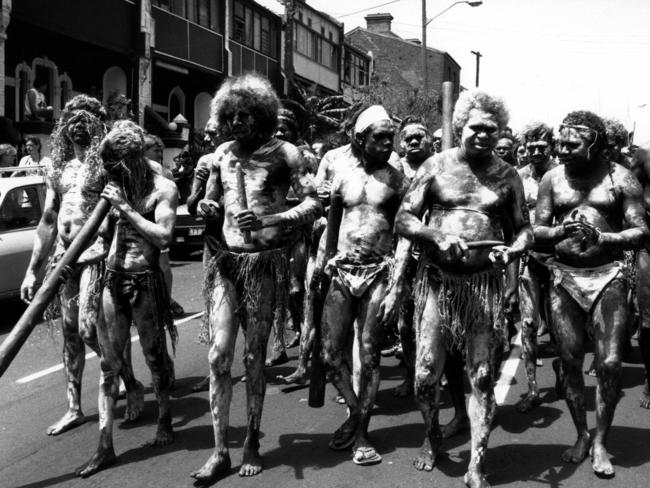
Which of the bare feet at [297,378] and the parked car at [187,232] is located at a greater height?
the parked car at [187,232]

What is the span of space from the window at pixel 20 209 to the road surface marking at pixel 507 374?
19.8 feet

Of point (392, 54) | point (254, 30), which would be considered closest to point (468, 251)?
point (254, 30)

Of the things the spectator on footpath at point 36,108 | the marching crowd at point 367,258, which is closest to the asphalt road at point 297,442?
the marching crowd at point 367,258

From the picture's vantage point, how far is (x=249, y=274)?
4.96m

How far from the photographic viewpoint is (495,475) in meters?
4.88

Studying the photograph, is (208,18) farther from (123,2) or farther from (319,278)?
(319,278)

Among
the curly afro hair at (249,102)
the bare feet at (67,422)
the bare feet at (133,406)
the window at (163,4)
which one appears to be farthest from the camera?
the window at (163,4)

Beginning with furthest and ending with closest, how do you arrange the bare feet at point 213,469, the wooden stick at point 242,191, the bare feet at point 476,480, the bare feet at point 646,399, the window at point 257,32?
the window at point 257,32 < the bare feet at point 646,399 < the wooden stick at point 242,191 < the bare feet at point 213,469 < the bare feet at point 476,480

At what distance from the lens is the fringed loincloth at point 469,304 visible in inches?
187

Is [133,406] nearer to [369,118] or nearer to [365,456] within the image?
[365,456]

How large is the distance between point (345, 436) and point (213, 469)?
0.98 m

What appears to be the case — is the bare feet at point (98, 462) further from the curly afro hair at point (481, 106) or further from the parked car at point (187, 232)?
the parked car at point (187, 232)

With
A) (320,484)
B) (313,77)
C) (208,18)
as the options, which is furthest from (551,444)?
(313,77)

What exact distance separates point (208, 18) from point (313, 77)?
1417 cm
